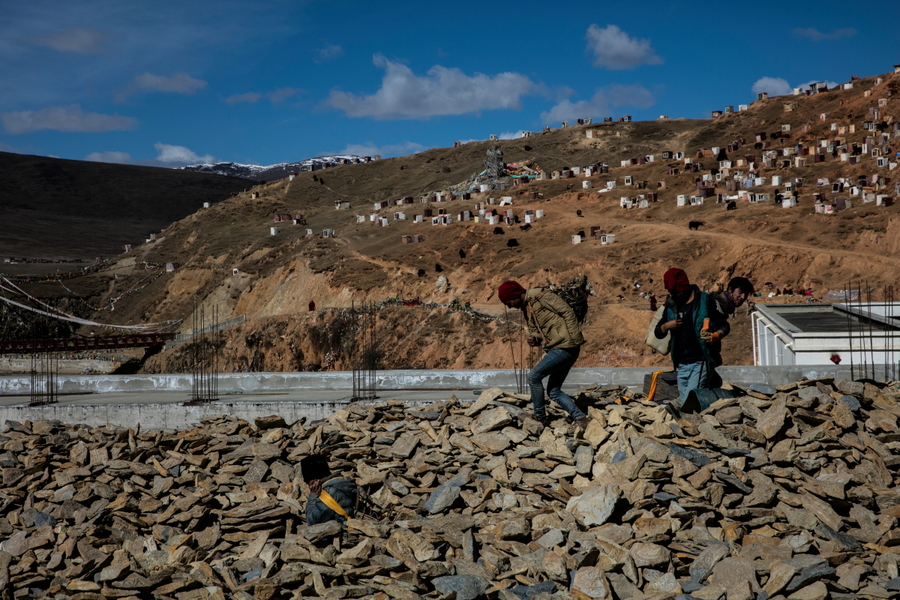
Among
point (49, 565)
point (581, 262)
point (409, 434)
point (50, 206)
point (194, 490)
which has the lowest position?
point (49, 565)

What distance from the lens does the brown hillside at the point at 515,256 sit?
3009cm

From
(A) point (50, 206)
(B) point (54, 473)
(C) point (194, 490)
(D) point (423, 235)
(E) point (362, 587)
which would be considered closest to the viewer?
(E) point (362, 587)

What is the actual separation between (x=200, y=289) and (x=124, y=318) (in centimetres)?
707

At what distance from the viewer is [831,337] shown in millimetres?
12359

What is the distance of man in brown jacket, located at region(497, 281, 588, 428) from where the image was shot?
766 cm

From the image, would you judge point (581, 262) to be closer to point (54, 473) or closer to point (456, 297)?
point (456, 297)

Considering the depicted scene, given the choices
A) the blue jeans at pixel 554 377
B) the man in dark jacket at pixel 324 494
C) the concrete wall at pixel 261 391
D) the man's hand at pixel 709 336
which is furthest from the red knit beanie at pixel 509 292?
the concrete wall at pixel 261 391

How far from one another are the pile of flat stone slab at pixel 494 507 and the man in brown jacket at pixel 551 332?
0.53 meters

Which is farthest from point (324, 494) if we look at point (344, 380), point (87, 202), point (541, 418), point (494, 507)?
point (87, 202)

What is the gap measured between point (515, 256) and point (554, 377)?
105ft

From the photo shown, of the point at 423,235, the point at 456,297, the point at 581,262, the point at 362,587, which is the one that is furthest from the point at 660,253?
the point at 362,587

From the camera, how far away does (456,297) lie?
36750 mm

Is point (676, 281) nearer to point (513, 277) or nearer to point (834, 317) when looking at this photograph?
point (834, 317)

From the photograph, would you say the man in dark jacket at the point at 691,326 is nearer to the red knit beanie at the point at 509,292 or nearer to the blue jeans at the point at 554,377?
the blue jeans at the point at 554,377
